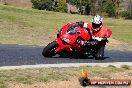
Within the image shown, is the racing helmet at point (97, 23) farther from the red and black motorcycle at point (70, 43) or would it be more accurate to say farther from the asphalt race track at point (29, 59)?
the asphalt race track at point (29, 59)

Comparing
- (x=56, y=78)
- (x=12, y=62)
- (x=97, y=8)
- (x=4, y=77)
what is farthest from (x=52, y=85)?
(x=97, y=8)

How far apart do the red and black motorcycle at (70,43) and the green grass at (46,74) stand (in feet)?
7.67

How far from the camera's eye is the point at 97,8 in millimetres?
90812

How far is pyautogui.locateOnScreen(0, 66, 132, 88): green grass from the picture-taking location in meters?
10.2

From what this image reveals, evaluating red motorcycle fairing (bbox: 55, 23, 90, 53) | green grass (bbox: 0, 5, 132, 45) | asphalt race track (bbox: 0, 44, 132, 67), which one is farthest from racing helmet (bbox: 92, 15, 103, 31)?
green grass (bbox: 0, 5, 132, 45)

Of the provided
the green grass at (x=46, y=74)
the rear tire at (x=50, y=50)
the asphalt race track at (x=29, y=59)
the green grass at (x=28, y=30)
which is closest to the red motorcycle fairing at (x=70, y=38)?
the rear tire at (x=50, y=50)

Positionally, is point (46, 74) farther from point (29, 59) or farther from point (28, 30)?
point (28, 30)

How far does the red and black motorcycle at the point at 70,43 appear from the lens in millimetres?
14961

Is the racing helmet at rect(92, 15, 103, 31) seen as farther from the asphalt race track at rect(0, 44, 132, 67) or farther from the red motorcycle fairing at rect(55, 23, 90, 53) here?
the asphalt race track at rect(0, 44, 132, 67)

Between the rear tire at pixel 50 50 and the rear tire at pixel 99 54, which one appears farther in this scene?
the rear tire at pixel 99 54

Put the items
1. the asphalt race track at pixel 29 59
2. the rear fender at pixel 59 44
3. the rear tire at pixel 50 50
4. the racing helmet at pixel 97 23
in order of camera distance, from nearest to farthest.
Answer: the asphalt race track at pixel 29 59
the rear tire at pixel 50 50
the rear fender at pixel 59 44
the racing helmet at pixel 97 23

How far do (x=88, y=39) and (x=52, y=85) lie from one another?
5.48 metres

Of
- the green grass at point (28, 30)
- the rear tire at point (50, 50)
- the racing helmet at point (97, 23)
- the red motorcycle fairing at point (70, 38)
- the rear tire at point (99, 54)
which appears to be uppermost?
the racing helmet at point (97, 23)

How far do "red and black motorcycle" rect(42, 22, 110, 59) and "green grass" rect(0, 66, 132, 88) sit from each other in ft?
7.67
